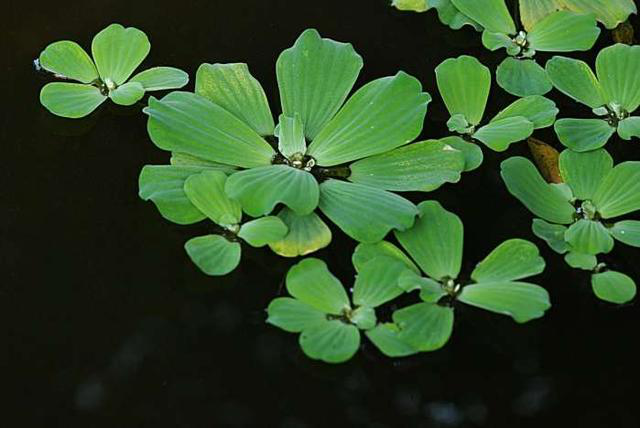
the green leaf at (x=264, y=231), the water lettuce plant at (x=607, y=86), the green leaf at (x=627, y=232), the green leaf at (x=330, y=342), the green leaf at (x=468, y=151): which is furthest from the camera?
the water lettuce plant at (x=607, y=86)

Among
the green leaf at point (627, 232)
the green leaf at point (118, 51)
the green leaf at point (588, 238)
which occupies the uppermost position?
the green leaf at point (118, 51)

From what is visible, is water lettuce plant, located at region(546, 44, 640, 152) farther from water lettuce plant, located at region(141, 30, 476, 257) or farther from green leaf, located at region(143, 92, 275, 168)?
green leaf, located at region(143, 92, 275, 168)

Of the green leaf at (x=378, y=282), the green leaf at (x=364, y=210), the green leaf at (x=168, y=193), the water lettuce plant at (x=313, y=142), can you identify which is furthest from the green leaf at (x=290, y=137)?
the green leaf at (x=378, y=282)

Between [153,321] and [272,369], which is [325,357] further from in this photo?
[153,321]

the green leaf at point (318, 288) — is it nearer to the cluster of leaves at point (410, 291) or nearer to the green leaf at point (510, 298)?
the cluster of leaves at point (410, 291)

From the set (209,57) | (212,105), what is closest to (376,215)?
(212,105)
